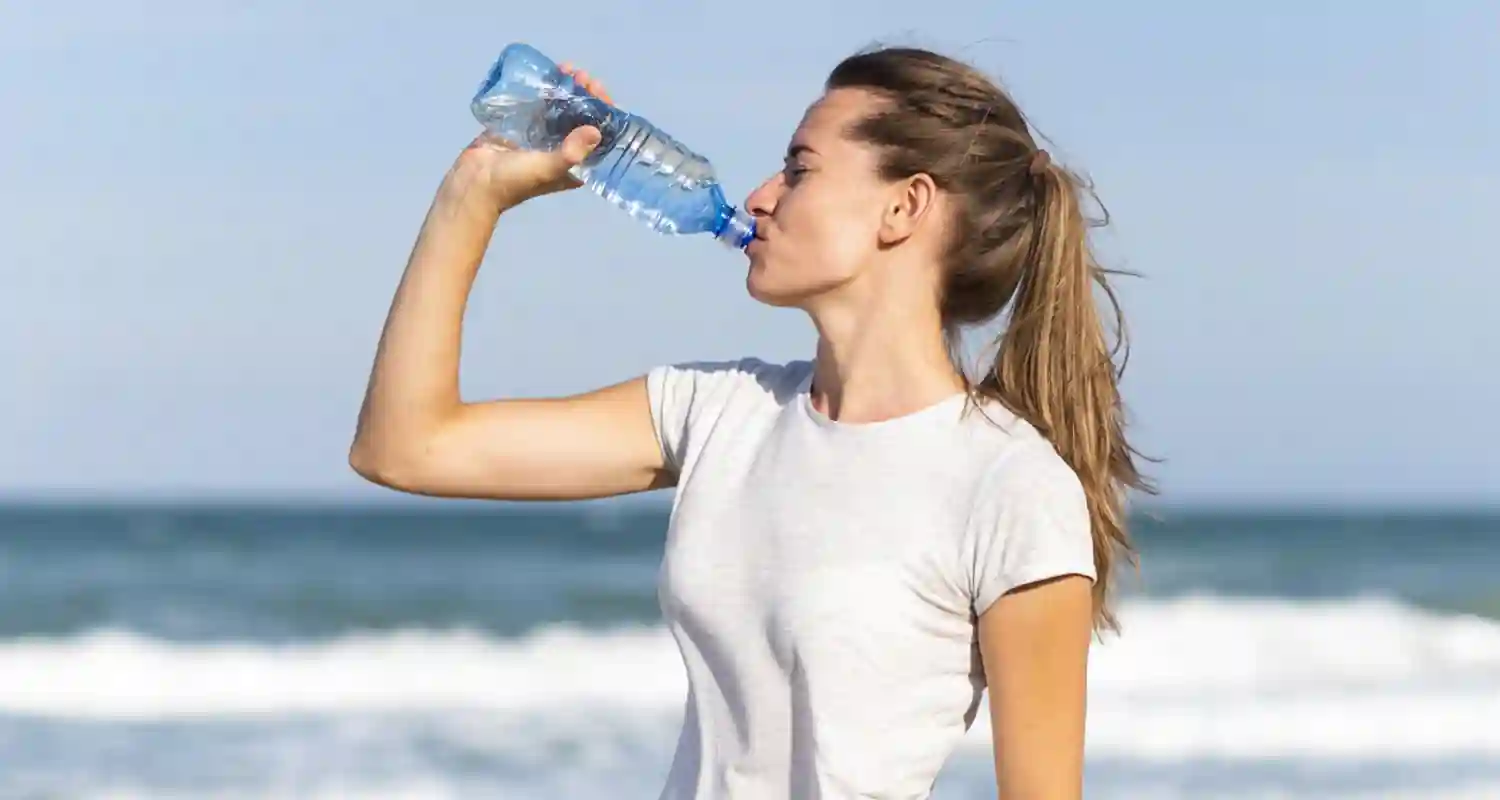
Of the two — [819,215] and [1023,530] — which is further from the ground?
[819,215]

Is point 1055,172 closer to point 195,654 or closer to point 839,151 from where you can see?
point 839,151

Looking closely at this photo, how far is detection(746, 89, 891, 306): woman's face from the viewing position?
238 cm

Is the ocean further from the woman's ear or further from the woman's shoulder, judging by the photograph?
the woman's ear

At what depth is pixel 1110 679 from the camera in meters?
11.2

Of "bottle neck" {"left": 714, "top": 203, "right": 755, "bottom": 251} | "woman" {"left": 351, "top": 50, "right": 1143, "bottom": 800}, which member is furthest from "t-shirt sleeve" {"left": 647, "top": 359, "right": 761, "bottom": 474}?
"bottle neck" {"left": 714, "top": 203, "right": 755, "bottom": 251}

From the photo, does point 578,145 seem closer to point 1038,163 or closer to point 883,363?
point 883,363

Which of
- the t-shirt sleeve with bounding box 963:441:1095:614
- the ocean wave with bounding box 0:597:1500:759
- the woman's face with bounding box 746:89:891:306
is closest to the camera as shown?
the t-shirt sleeve with bounding box 963:441:1095:614

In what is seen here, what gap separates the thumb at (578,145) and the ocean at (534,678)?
2.97 ft

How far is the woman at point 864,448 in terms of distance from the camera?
2.25 metres

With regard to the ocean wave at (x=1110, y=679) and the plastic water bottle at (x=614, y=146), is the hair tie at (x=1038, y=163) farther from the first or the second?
the ocean wave at (x=1110, y=679)

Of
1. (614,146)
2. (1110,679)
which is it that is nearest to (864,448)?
(614,146)

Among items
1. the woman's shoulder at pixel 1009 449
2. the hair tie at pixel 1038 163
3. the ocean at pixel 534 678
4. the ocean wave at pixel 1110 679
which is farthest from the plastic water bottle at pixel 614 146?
the ocean wave at pixel 1110 679

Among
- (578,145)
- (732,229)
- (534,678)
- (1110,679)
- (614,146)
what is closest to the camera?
(578,145)

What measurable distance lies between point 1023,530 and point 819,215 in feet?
1.53
